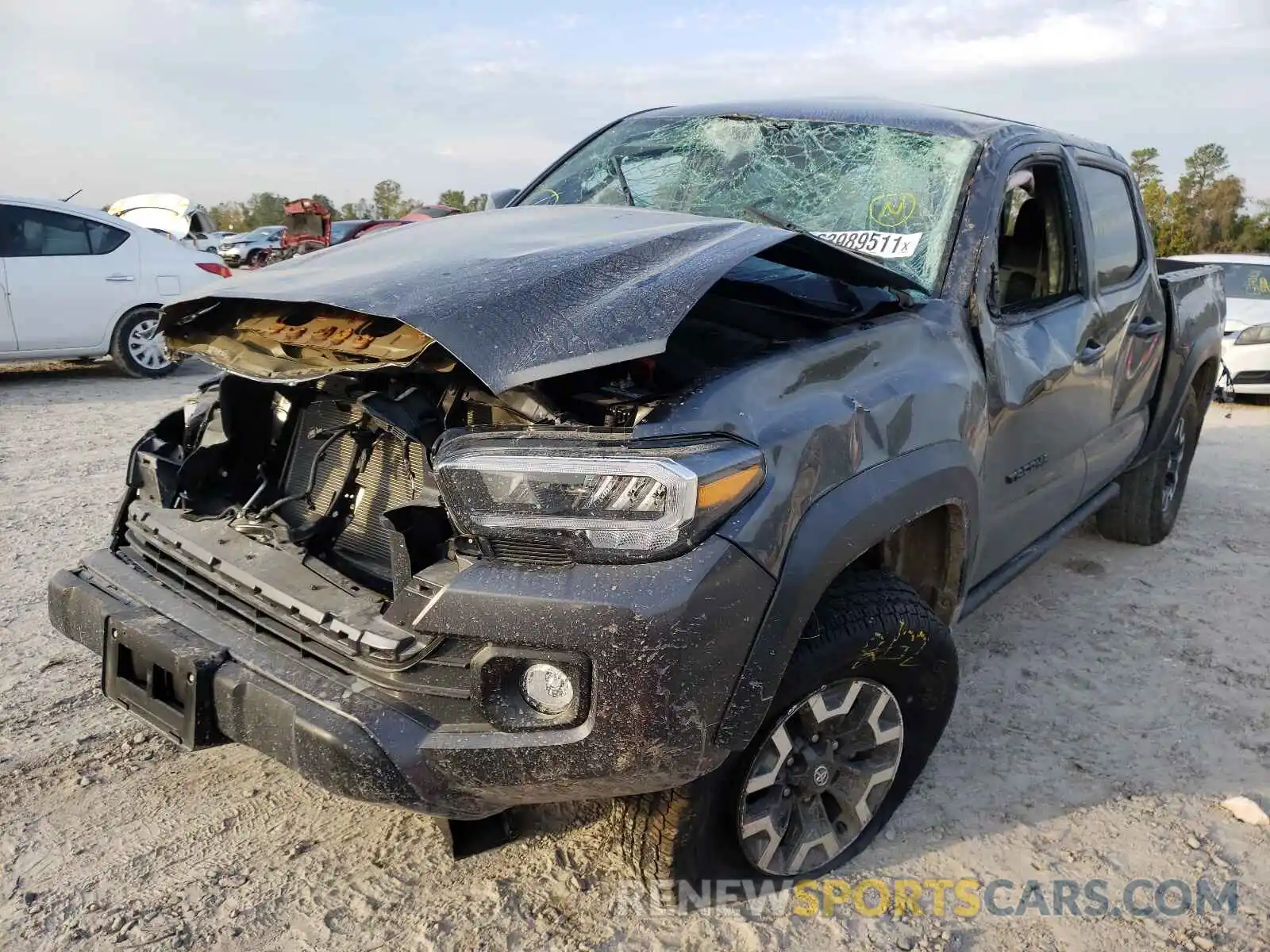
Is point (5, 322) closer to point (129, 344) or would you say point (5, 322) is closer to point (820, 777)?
point (129, 344)

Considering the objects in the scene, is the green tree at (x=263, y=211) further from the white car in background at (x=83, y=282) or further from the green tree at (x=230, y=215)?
the white car in background at (x=83, y=282)

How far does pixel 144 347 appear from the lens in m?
8.87

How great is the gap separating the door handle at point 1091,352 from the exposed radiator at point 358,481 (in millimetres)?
2245

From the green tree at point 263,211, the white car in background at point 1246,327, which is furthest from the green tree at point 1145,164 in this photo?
the green tree at point 263,211

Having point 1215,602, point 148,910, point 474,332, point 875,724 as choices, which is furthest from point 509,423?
point 1215,602

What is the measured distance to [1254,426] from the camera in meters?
8.52

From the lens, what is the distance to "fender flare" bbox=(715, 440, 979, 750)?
1882mm

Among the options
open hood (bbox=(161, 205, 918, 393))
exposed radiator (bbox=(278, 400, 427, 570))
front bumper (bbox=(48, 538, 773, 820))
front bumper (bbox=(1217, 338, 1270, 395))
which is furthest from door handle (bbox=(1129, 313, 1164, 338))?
front bumper (bbox=(1217, 338, 1270, 395))

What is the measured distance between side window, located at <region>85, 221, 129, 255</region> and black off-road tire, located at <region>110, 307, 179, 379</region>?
0.56 metres

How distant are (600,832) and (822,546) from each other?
1.04 meters

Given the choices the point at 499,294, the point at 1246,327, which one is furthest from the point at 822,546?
the point at 1246,327

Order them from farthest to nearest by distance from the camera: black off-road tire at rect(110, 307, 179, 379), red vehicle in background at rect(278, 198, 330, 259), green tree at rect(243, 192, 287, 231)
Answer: green tree at rect(243, 192, 287, 231) → red vehicle in background at rect(278, 198, 330, 259) → black off-road tire at rect(110, 307, 179, 379)

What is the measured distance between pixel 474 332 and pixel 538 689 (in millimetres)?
686

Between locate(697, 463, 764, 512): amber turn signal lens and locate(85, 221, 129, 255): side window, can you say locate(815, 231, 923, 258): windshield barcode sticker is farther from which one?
locate(85, 221, 129, 255): side window
